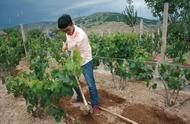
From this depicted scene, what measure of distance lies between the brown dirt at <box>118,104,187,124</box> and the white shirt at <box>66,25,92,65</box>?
1.15 meters

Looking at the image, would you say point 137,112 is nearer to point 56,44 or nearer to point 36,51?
point 36,51

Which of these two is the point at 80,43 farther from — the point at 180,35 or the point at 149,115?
the point at 180,35

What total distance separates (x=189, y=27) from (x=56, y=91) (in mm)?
9249

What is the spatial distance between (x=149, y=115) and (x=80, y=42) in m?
1.66

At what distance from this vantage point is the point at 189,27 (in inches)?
497

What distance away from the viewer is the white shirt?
17.3 feet

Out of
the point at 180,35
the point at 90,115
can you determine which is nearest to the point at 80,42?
the point at 90,115

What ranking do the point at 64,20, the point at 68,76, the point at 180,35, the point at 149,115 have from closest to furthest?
the point at 68,76 → the point at 64,20 → the point at 149,115 → the point at 180,35

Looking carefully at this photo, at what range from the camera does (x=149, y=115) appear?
544 cm

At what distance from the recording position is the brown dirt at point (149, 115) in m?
5.23

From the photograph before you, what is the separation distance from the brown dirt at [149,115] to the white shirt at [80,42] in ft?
3.78

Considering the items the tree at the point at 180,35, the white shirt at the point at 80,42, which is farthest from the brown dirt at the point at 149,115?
the tree at the point at 180,35

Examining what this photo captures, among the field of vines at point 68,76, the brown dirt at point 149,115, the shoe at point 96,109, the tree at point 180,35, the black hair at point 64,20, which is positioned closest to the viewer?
the field of vines at point 68,76

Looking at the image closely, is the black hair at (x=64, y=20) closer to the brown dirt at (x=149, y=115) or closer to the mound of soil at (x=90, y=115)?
the mound of soil at (x=90, y=115)
